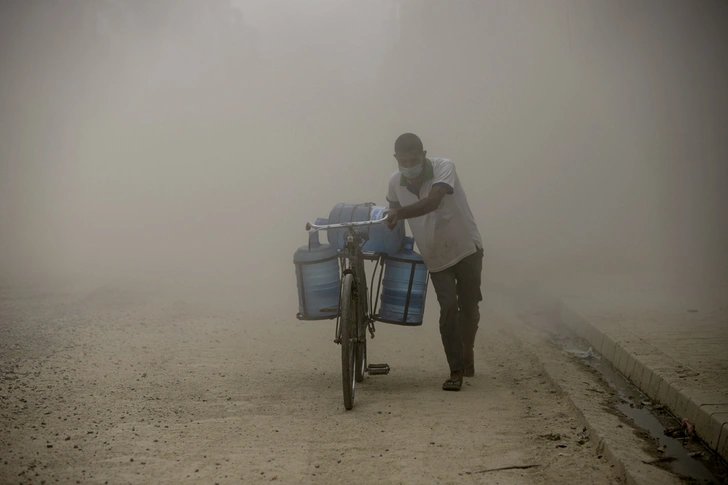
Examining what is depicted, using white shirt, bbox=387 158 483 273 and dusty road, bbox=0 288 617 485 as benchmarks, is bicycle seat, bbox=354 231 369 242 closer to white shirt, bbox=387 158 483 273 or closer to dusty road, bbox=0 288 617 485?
white shirt, bbox=387 158 483 273

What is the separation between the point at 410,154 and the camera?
605cm

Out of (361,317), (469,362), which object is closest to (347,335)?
A: (361,317)

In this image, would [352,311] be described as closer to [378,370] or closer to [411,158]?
[378,370]

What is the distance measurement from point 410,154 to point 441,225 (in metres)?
0.60

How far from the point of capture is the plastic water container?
6523 millimetres

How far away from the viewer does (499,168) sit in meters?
29.9

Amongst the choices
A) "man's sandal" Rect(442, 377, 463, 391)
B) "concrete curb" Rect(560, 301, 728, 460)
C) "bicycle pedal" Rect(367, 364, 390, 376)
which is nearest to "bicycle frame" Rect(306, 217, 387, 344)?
"bicycle pedal" Rect(367, 364, 390, 376)

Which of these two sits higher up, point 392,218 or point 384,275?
point 392,218

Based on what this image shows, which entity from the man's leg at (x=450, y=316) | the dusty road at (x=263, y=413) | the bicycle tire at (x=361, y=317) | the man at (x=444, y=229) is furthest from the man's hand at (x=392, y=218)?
the dusty road at (x=263, y=413)

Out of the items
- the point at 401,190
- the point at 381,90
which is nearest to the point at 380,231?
the point at 401,190

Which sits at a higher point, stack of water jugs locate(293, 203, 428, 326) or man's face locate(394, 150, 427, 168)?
man's face locate(394, 150, 427, 168)

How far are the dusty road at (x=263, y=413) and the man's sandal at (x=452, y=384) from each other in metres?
0.08

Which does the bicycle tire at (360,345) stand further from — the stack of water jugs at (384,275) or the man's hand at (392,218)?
the man's hand at (392,218)

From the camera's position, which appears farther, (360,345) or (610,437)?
(360,345)
